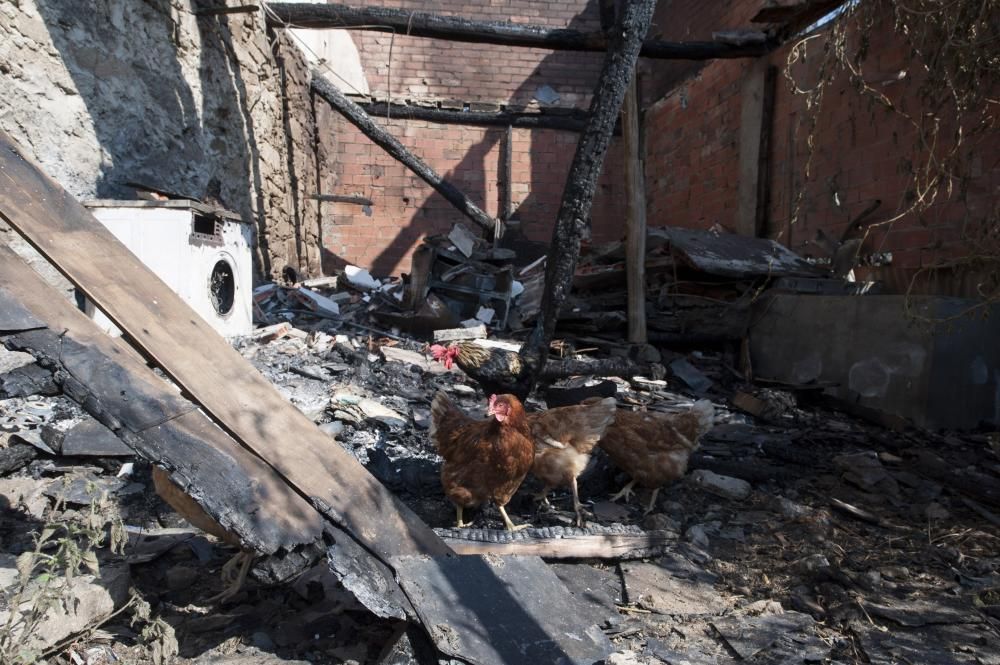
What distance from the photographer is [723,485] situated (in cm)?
404

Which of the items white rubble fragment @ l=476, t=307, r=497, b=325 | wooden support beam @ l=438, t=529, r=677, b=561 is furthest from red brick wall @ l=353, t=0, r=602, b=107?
wooden support beam @ l=438, t=529, r=677, b=561

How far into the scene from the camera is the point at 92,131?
16.5 feet

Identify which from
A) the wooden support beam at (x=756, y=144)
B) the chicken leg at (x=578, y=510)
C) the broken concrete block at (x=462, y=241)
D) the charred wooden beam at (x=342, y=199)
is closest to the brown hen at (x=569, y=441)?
the chicken leg at (x=578, y=510)

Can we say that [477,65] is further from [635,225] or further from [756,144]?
[635,225]

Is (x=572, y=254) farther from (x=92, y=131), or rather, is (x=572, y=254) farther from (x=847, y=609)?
(x=92, y=131)

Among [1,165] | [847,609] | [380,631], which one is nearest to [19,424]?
[1,165]

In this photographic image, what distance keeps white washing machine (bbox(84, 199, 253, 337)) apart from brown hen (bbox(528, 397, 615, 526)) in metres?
3.21

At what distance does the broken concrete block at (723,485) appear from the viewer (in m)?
3.97

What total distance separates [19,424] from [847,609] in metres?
5.01

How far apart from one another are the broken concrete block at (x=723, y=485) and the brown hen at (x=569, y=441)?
1.00 m

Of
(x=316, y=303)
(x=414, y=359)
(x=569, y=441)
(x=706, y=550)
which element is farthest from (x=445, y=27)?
(x=706, y=550)

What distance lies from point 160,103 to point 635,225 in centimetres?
547

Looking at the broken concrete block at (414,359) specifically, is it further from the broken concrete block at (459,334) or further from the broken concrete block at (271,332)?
the broken concrete block at (271,332)

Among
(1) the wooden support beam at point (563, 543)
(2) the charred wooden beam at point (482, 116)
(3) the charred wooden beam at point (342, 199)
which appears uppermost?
(2) the charred wooden beam at point (482, 116)
